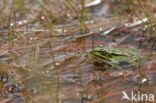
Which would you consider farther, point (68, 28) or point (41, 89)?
point (68, 28)

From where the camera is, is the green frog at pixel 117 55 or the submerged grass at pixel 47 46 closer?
the submerged grass at pixel 47 46

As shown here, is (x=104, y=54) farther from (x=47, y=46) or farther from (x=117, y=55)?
(x=47, y=46)

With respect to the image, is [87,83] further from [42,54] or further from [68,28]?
[68,28]

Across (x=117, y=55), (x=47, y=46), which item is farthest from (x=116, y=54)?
(x=47, y=46)

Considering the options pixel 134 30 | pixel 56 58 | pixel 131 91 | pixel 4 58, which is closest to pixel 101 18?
pixel 134 30

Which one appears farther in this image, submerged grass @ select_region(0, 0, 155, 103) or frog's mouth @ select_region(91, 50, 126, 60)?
frog's mouth @ select_region(91, 50, 126, 60)

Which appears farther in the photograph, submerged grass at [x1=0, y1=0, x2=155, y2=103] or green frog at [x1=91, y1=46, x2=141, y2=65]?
green frog at [x1=91, y1=46, x2=141, y2=65]

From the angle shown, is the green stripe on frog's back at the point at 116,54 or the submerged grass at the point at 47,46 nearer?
the submerged grass at the point at 47,46

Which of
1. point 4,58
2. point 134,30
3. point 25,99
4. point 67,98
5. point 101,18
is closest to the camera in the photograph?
point 25,99
